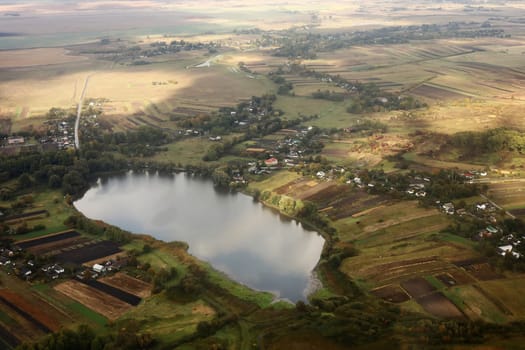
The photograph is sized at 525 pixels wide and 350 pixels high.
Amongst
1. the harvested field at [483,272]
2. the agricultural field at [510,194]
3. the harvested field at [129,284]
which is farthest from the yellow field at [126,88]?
the harvested field at [483,272]

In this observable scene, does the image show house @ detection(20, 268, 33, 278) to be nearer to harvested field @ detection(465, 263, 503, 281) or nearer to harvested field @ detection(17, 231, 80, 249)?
harvested field @ detection(17, 231, 80, 249)

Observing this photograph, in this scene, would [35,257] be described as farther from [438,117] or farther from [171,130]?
[438,117]

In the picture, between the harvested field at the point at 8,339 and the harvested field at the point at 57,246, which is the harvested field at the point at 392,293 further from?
the harvested field at the point at 57,246

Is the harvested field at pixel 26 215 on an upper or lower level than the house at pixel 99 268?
upper

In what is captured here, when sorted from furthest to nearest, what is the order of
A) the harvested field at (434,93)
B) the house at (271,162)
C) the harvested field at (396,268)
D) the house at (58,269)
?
the harvested field at (434,93) → the house at (271,162) → the house at (58,269) → the harvested field at (396,268)

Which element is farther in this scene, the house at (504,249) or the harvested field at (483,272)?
the house at (504,249)

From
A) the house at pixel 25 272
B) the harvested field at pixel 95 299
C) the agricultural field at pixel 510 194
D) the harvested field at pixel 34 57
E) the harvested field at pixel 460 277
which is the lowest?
the harvested field at pixel 95 299

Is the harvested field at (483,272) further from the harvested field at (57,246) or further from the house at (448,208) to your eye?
the harvested field at (57,246)

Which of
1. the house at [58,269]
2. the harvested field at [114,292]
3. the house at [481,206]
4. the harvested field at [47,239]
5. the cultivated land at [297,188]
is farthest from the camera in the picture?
the house at [481,206]

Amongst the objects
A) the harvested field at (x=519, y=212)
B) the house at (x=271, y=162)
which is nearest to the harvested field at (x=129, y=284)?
the house at (x=271, y=162)
